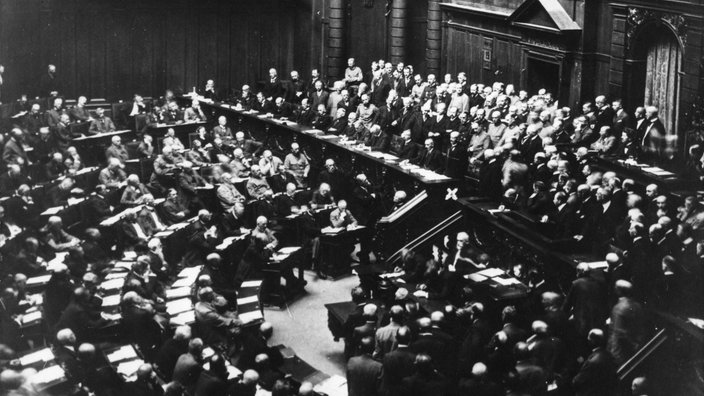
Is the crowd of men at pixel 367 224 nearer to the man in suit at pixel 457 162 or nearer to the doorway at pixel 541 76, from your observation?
the man in suit at pixel 457 162

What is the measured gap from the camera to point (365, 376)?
11273 millimetres

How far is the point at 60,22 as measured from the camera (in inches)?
1054

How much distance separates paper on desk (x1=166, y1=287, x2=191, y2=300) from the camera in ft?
47.4

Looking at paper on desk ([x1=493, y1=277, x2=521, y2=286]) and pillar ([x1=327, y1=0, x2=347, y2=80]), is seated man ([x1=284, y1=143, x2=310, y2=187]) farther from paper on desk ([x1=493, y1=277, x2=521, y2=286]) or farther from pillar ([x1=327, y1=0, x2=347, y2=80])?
pillar ([x1=327, y1=0, x2=347, y2=80])

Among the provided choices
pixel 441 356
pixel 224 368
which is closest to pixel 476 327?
pixel 441 356

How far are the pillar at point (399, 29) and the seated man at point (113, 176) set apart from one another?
40.2 feet

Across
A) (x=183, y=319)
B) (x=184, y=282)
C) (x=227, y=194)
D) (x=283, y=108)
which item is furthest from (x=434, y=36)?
(x=183, y=319)

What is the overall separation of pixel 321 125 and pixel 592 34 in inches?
295

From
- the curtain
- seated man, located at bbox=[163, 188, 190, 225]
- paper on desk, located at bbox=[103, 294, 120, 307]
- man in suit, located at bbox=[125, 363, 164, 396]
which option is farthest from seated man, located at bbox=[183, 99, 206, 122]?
man in suit, located at bbox=[125, 363, 164, 396]

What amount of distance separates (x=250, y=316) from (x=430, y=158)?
6.73m

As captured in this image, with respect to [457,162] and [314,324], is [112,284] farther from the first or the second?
[457,162]

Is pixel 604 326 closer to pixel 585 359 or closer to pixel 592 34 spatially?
pixel 585 359

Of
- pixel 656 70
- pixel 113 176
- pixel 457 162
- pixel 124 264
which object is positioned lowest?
pixel 124 264

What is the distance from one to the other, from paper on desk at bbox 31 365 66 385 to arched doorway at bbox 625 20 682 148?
12922 mm
